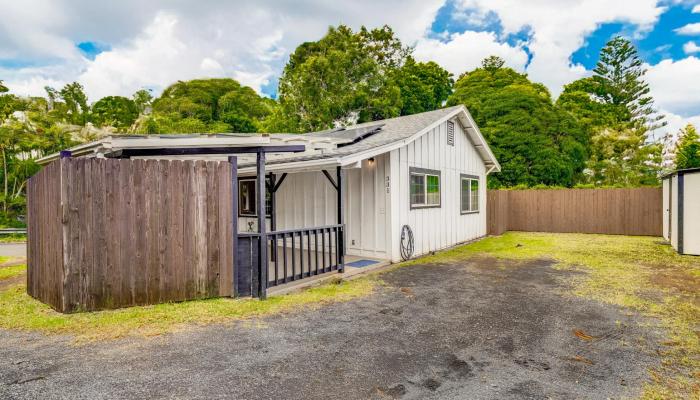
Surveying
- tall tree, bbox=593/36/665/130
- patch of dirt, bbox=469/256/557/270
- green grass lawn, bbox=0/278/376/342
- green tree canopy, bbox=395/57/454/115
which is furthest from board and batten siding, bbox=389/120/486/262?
tall tree, bbox=593/36/665/130

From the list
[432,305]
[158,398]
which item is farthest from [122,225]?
[432,305]

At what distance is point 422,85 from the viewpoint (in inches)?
1155

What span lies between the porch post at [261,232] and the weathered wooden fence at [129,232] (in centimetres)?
42

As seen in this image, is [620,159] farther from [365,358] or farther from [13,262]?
[13,262]

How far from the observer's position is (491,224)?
14.5 meters

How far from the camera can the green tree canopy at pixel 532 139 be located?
2153 cm

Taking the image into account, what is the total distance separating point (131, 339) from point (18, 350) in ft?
3.28

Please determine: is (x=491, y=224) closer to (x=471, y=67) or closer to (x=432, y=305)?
(x=432, y=305)

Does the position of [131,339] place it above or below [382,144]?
below

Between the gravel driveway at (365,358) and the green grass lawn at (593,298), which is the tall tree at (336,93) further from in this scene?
the gravel driveway at (365,358)

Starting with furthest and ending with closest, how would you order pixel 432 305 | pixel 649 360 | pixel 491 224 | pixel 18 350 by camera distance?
1. pixel 491 224
2. pixel 432 305
3. pixel 18 350
4. pixel 649 360

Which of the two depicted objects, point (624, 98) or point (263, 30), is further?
point (624, 98)

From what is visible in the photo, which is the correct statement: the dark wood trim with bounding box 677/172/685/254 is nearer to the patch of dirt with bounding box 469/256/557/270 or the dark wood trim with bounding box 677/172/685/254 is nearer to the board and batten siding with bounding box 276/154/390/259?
the patch of dirt with bounding box 469/256/557/270

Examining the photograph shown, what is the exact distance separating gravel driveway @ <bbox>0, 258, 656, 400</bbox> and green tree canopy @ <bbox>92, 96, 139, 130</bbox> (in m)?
31.2
